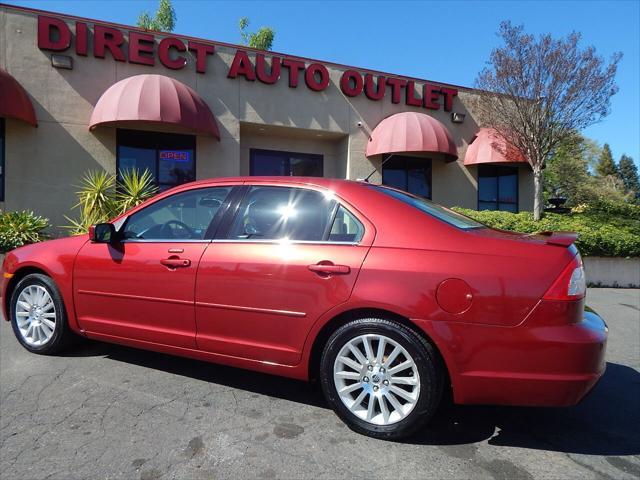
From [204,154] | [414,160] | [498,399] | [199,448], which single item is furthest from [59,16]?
[498,399]

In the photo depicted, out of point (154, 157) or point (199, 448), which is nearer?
point (199, 448)

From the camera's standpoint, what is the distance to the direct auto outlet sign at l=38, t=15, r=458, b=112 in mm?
10362

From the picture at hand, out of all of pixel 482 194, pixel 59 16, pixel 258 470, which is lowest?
pixel 258 470

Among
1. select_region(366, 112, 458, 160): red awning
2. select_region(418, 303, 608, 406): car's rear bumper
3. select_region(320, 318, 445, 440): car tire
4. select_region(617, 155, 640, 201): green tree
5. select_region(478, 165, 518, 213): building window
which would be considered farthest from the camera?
select_region(617, 155, 640, 201): green tree

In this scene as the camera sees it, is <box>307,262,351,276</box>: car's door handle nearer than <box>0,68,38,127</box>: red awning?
Yes

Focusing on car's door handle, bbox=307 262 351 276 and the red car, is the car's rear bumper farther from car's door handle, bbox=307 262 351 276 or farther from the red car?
car's door handle, bbox=307 262 351 276

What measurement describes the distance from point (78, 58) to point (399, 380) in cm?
1149

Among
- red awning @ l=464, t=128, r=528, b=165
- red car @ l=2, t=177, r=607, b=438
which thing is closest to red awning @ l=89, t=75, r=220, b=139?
red car @ l=2, t=177, r=607, b=438

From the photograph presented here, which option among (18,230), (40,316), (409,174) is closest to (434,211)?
(40,316)

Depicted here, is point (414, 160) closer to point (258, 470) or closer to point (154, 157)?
point (154, 157)

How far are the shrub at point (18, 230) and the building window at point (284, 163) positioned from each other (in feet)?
19.0

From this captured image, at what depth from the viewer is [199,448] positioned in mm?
2525

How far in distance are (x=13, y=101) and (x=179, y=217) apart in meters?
8.54

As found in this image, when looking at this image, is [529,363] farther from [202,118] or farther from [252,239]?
[202,118]
